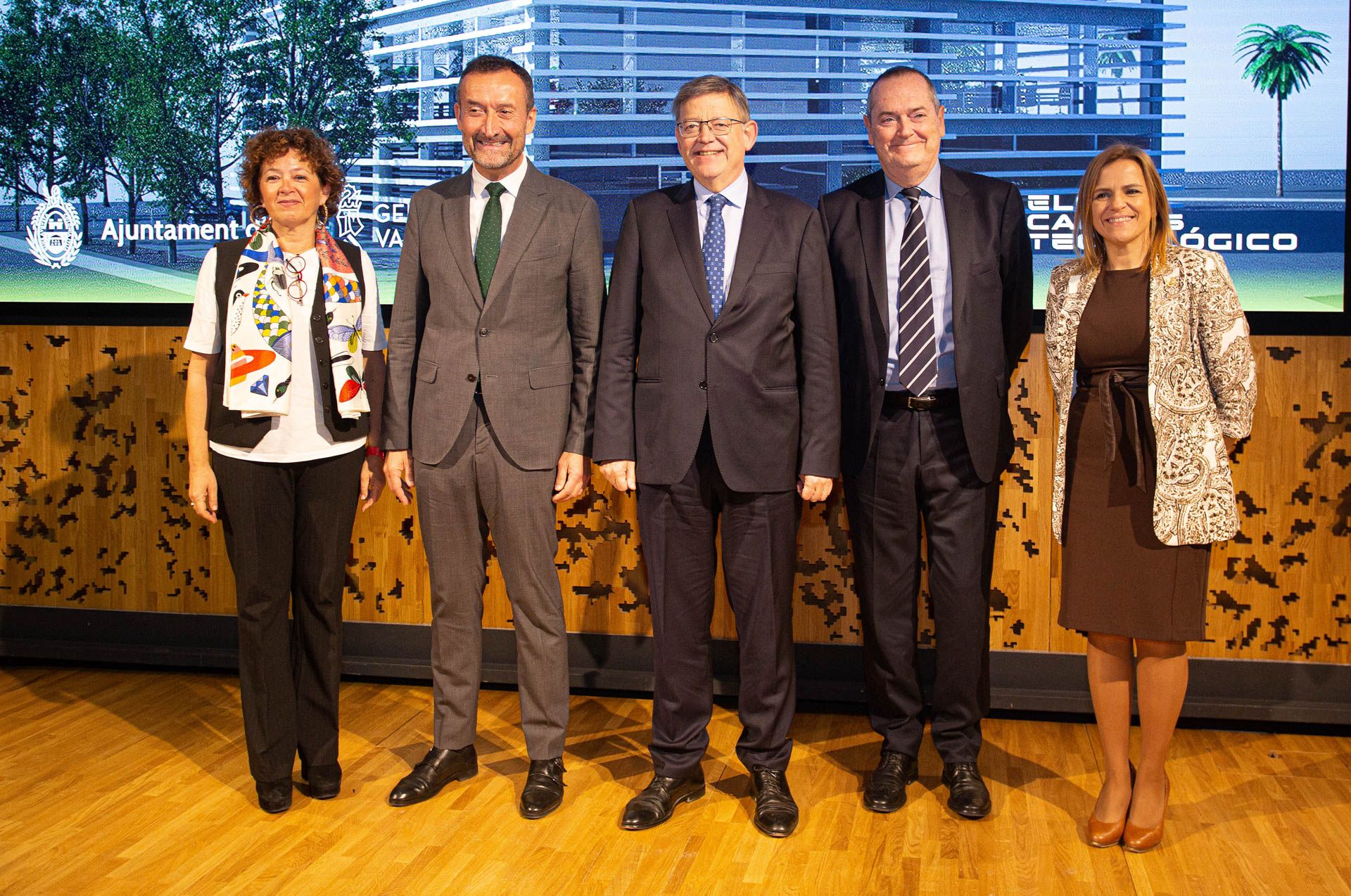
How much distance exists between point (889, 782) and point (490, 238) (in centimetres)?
190

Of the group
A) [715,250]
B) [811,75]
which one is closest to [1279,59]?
[811,75]

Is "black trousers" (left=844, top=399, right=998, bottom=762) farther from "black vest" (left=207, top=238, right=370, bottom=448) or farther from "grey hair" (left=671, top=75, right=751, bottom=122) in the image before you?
"black vest" (left=207, top=238, right=370, bottom=448)

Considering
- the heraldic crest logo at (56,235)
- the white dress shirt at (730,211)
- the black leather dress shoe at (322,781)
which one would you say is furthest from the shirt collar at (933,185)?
the heraldic crest logo at (56,235)

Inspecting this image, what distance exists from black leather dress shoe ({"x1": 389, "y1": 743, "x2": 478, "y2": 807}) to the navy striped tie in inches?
66.9

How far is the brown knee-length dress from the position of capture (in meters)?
2.92

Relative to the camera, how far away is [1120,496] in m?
2.97

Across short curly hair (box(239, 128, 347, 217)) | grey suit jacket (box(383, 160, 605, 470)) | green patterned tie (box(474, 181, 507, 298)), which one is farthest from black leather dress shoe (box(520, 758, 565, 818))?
short curly hair (box(239, 128, 347, 217))

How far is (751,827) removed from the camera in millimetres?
3152

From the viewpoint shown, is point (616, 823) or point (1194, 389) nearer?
point (1194, 389)

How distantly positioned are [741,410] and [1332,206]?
7.65 feet

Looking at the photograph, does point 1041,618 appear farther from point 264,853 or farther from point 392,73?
point 392,73

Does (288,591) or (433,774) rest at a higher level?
(288,591)

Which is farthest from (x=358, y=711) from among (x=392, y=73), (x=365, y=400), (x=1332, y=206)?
(x=1332, y=206)

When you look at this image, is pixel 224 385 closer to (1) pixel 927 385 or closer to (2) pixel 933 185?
(1) pixel 927 385
